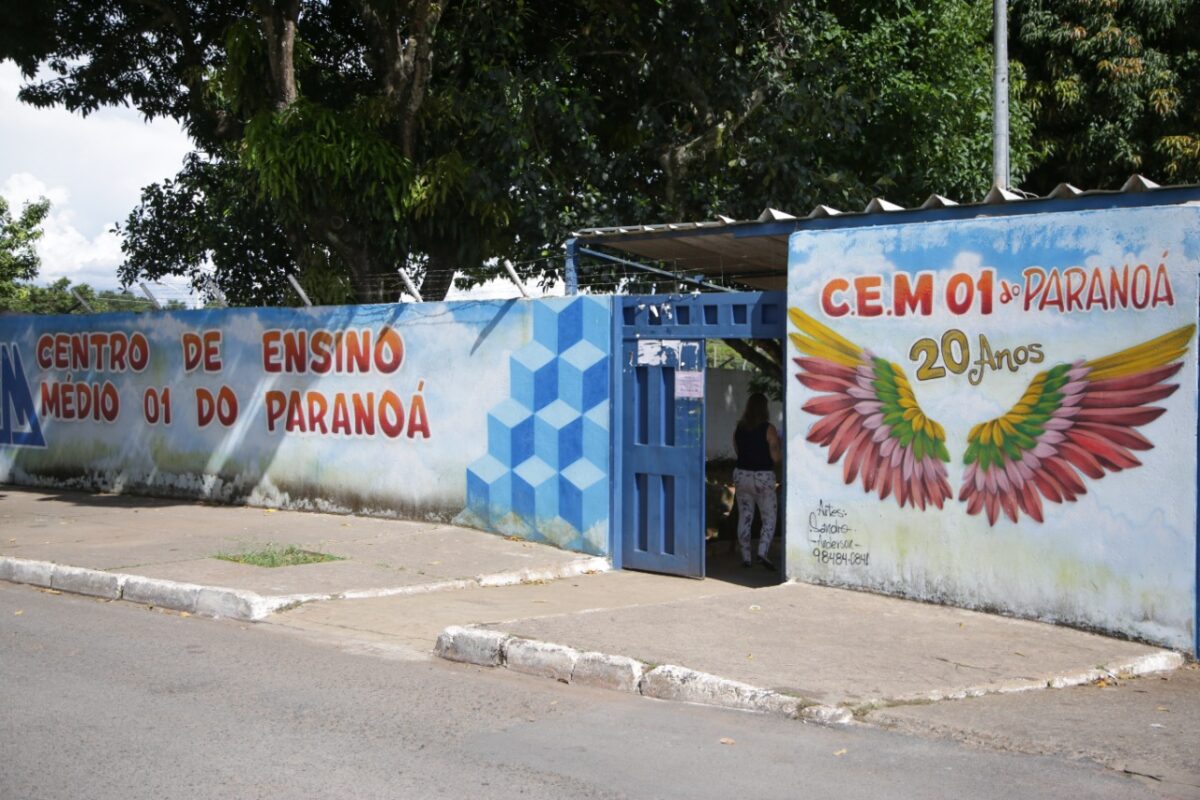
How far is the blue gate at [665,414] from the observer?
33.6 ft

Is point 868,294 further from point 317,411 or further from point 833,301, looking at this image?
point 317,411

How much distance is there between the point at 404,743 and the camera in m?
5.65

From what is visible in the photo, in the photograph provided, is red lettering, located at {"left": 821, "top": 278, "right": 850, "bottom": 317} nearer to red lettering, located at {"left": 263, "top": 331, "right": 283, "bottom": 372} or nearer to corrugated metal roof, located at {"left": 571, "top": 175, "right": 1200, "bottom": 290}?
corrugated metal roof, located at {"left": 571, "top": 175, "right": 1200, "bottom": 290}

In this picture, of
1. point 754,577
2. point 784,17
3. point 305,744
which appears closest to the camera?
point 305,744

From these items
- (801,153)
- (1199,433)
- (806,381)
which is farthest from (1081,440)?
(801,153)

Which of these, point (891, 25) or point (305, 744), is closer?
point (305, 744)

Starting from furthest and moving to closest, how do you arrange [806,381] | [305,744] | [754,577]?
[754,577], [806,381], [305,744]

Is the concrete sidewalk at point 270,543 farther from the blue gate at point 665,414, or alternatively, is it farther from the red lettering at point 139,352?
the red lettering at point 139,352

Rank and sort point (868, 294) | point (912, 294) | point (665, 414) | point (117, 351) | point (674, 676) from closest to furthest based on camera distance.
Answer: point (674, 676) → point (912, 294) → point (868, 294) → point (665, 414) → point (117, 351)

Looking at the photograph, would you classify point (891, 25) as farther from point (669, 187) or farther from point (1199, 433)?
point (1199, 433)

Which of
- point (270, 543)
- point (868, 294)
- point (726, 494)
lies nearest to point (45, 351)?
point (270, 543)

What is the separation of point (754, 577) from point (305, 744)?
19.3 ft

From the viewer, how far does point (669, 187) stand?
15094 mm
